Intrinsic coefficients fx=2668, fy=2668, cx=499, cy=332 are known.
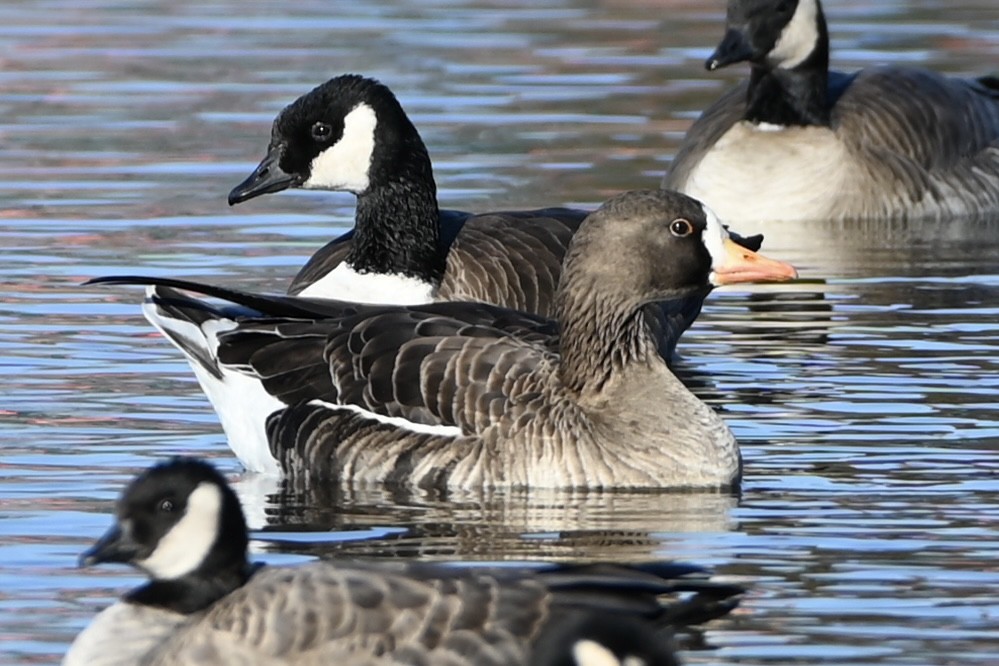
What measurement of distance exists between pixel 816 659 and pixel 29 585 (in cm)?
296

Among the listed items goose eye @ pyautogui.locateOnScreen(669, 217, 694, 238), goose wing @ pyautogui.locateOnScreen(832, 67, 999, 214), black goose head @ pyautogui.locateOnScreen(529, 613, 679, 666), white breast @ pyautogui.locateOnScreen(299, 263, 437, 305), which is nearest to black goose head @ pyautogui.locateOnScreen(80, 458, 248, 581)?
black goose head @ pyautogui.locateOnScreen(529, 613, 679, 666)

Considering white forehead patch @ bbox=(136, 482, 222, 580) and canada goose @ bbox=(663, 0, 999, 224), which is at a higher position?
canada goose @ bbox=(663, 0, 999, 224)

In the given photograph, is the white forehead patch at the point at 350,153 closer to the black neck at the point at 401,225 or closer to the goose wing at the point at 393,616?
the black neck at the point at 401,225

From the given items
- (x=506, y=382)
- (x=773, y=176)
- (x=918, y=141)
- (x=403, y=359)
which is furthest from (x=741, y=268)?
(x=918, y=141)

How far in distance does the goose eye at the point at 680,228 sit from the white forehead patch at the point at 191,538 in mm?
4168

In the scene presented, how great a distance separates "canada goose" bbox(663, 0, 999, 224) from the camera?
65.6 ft

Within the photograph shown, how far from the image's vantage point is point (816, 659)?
28.9ft

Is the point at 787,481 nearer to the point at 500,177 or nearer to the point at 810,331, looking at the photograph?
the point at 810,331

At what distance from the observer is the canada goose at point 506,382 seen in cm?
1159

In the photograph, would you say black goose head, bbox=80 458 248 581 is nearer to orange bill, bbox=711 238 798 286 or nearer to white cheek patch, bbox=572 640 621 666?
white cheek patch, bbox=572 640 621 666

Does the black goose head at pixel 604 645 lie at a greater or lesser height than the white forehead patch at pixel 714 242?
lesser

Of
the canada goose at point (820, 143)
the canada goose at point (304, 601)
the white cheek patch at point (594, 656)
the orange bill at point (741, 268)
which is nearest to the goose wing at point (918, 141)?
the canada goose at point (820, 143)

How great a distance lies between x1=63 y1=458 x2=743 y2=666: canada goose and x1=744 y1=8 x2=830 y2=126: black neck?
1219 cm

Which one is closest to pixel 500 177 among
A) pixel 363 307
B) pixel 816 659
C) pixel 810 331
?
pixel 810 331
